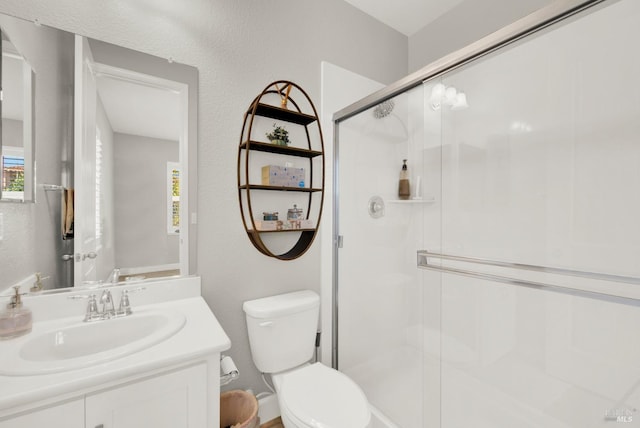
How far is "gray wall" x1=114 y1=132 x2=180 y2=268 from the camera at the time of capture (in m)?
1.21

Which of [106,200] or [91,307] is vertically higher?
[106,200]

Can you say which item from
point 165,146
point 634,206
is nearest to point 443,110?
point 634,206

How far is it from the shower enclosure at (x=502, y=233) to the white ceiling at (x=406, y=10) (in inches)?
32.1

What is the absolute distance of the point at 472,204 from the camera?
4.68 ft

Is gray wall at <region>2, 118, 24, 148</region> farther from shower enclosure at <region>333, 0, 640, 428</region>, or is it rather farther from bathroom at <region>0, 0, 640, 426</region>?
shower enclosure at <region>333, 0, 640, 428</region>

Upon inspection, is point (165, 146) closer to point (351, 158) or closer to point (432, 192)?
point (351, 158)

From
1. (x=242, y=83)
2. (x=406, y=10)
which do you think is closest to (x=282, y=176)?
(x=242, y=83)

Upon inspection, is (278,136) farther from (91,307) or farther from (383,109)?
(91,307)

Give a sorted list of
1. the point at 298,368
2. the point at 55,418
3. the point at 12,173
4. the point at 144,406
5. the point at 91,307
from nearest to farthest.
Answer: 1. the point at 55,418
2. the point at 144,406
3. the point at 12,173
4. the point at 91,307
5. the point at 298,368

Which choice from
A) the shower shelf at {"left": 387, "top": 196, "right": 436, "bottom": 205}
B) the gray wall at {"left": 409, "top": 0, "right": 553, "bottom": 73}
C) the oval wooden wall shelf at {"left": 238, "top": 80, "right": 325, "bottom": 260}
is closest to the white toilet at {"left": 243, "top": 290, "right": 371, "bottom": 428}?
the oval wooden wall shelf at {"left": 238, "top": 80, "right": 325, "bottom": 260}

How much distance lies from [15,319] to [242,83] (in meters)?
1.31

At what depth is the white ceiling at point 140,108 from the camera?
1.20m

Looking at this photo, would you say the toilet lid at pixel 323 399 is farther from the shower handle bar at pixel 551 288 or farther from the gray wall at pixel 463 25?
the gray wall at pixel 463 25

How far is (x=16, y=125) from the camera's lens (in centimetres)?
99
